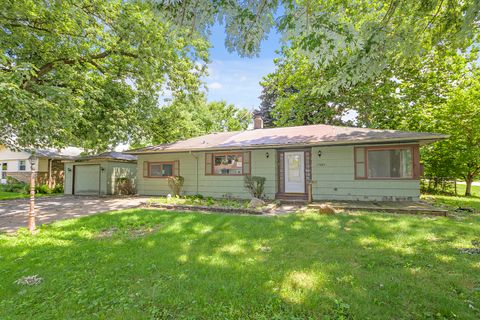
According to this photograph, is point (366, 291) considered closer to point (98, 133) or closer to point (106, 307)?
point (106, 307)

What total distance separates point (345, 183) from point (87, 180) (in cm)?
1422

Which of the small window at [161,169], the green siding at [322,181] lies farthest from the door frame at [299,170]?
the small window at [161,169]

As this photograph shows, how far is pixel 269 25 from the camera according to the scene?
3.11 metres

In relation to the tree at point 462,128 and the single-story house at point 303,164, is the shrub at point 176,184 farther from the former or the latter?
the tree at point 462,128

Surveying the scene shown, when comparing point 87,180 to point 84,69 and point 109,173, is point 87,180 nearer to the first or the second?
point 109,173

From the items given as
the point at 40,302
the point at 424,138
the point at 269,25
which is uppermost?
the point at 269,25

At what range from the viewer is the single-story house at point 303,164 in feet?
28.9

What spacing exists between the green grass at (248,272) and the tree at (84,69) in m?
3.79

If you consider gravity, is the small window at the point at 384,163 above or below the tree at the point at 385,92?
below

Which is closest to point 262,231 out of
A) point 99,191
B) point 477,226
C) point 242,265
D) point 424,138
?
point 242,265

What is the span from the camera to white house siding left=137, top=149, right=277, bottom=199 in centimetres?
1051

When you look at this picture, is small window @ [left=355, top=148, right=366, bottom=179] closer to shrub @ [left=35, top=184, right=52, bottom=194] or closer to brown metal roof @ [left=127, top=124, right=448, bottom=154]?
brown metal roof @ [left=127, top=124, right=448, bottom=154]

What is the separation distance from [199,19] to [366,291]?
382 centimetres

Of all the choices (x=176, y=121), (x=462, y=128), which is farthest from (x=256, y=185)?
(x=462, y=128)
